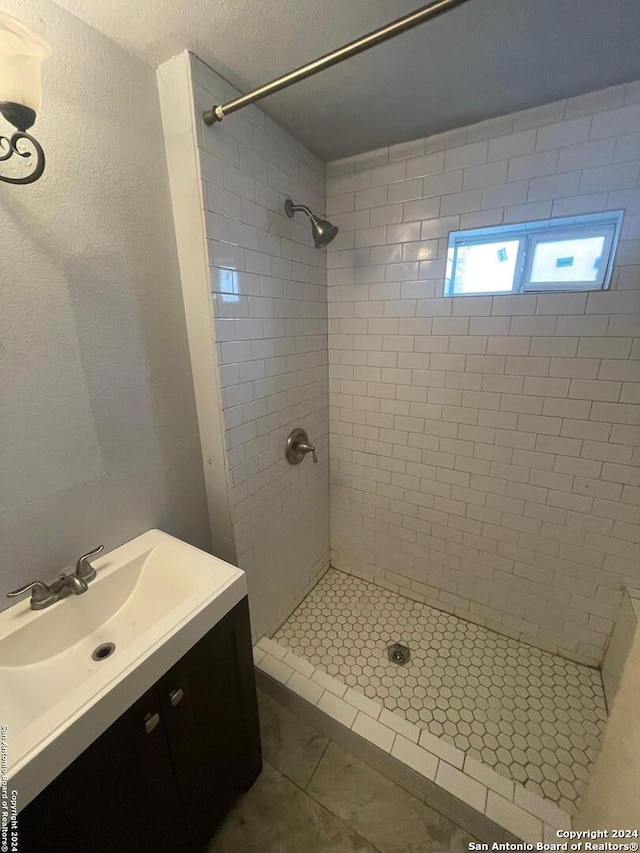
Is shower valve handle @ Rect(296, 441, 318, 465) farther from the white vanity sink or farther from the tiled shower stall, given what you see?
the white vanity sink

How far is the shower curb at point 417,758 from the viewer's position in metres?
1.02

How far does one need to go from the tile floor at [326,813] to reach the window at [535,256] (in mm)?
1910

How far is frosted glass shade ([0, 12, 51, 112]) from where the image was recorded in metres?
0.55

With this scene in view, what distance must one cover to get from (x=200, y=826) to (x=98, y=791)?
507 mm

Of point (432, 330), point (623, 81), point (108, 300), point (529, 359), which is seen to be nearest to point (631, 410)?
point (529, 359)

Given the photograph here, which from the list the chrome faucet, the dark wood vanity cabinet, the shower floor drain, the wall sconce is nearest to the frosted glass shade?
the wall sconce

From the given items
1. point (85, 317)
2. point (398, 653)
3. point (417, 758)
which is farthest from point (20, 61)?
point (398, 653)

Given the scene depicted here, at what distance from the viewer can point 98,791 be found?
0.66 metres

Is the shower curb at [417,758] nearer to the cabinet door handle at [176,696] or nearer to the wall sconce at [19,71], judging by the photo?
the cabinet door handle at [176,696]

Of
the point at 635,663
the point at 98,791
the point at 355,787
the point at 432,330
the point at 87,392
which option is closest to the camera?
the point at 98,791

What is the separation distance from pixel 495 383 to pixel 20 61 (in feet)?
5.31

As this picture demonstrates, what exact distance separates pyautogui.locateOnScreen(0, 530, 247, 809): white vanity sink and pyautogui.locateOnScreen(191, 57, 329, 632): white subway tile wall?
376 mm

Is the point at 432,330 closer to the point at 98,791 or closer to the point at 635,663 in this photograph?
the point at 635,663

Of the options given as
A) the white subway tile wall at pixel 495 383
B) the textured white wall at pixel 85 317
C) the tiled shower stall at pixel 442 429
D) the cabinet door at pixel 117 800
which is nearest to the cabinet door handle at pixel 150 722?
the cabinet door at pixel 117 800
